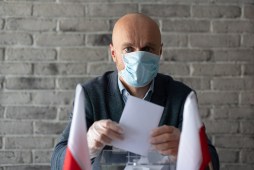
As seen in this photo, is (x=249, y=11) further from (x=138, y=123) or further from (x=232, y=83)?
(x=138, y=123)

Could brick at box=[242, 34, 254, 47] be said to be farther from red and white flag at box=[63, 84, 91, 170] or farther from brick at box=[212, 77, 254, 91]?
red and white flag at box=[63, 84, 91, 170]

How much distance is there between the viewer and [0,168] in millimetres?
1742

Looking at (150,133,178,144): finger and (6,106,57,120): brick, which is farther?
(6,106,57,120): brick

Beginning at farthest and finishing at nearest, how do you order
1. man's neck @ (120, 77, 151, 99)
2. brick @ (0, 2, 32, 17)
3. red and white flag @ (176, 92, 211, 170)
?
brick @ (0, 2, 32, 17) < man's neck @ (120, 77, 151, 99) < red and white flag @ (176, 92, 211, 170)

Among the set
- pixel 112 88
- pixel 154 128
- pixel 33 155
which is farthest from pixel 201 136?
pixel 33 155

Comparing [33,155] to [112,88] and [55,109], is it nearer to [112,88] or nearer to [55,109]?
[55,109]

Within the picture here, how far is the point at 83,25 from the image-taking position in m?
1.70

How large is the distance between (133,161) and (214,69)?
98cm

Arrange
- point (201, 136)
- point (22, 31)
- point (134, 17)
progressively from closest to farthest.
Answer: point (201, 136) < point (134, 17) < point (22, 31)

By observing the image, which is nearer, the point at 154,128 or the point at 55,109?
the point at 154,128

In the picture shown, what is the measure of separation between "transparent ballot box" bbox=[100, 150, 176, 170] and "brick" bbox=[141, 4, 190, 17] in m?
0.95

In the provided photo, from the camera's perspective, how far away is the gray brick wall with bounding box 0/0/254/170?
5.58 feet

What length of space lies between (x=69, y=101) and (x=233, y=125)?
2.65 feet

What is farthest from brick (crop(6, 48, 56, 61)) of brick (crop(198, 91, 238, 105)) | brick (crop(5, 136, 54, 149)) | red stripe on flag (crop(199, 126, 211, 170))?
red stripe on flag (crop(199, 126, 211, 170))
